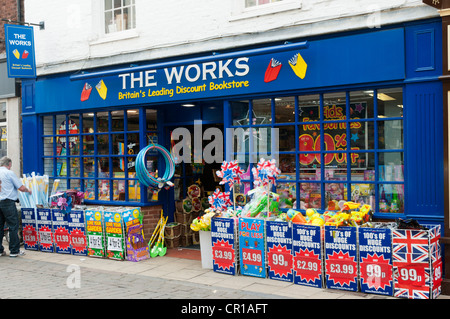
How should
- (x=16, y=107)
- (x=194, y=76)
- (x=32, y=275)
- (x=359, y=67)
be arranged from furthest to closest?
(x=16, y=107)
(x=194, y=76)
(x=32, y=275)
(x=359, y=67)

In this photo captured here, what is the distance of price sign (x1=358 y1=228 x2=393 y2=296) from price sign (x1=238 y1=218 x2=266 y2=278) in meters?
1.47

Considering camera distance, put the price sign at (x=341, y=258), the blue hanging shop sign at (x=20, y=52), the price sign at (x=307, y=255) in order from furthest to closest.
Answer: the blue hanging shop sign at (x=20, y=52) < the price sign at (x=307, y=255) < the price sign at (x=341, y=258)

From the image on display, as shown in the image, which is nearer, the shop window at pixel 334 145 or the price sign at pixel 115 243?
the shop window at pixel 334 145

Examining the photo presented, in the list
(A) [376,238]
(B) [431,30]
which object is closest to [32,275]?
(A) [376,238]

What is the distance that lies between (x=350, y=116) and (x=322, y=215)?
60.3 inches

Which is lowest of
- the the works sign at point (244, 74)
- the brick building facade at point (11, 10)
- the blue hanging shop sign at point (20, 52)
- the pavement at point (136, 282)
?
the pavement at point (136, 282)

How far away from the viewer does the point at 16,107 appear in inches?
465

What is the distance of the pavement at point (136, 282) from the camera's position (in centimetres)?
634

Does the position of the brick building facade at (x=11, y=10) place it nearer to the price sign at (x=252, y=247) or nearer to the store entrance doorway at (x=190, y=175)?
the store entrance doorway at (x=190, y=175)

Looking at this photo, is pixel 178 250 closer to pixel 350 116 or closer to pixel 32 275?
pixel 32 275

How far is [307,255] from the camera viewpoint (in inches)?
263

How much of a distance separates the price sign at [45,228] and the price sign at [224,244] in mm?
3666

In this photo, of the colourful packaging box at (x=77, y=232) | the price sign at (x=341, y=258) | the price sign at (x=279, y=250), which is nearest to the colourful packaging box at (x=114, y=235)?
the colourful packaging box at (x=77, y=232)

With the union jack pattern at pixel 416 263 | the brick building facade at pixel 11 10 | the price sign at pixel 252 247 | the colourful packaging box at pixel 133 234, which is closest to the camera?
the union jack pattern at pixel 416 263
